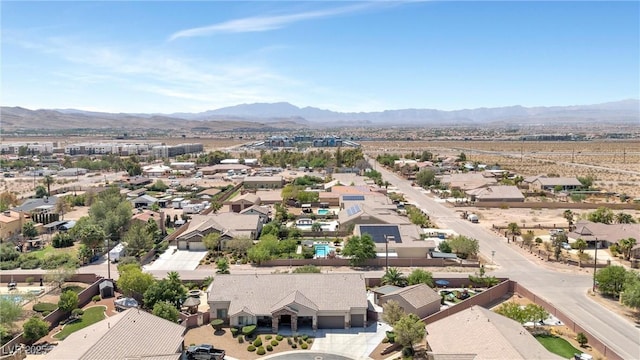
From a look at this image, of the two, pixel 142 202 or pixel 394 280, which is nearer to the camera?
pixel 394 280

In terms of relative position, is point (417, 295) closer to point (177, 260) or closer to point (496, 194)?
point (177, 260)

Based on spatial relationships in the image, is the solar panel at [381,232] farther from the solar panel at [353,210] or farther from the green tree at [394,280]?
the green tree at [394,280]

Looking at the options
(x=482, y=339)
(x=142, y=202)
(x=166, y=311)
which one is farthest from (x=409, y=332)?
(x=142, y=202)

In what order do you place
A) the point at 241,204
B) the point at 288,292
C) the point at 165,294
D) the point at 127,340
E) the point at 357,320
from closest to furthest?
the point at 127,340 < the point at 357,320 < the point at 288,292 < the point at 165,294 < the point at 241,204

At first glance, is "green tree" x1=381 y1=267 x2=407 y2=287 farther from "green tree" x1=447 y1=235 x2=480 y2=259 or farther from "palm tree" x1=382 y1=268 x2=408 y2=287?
"green tree" x1=447 y1=235 x2=480 y2=259

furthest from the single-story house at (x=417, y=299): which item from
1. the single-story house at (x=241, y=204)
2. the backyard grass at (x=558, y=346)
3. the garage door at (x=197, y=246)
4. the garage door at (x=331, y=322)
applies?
the single-story house at (x=241, y=204)

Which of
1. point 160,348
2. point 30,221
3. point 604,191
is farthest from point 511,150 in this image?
point 160,348
